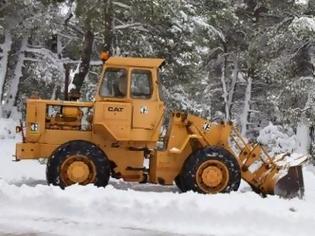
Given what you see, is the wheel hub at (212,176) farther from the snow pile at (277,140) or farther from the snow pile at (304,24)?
the snow pile at (277,140)

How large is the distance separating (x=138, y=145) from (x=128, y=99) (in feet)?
3.26

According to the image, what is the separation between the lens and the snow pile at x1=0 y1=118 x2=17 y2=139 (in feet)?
74.8

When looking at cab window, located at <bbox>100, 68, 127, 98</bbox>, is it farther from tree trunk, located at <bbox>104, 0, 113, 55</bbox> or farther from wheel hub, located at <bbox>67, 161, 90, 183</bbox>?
tree trunk, located at <bbox>104, 0, 113, 55</bbox>

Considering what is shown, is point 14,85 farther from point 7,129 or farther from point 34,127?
point 34,127

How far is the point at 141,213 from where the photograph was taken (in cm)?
948

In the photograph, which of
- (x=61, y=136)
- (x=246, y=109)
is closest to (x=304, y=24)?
(x=61, y=136)

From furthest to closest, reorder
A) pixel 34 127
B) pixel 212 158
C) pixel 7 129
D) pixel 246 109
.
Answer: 1. pixel 246 109
2. pixel 7 129
3. pixel 34 127
4. pixel 212 158

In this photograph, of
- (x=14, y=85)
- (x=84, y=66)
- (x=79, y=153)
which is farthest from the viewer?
(x=14, y=85)

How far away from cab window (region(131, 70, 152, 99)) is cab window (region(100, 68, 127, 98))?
0.18 m

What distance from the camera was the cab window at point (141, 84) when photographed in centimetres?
1204

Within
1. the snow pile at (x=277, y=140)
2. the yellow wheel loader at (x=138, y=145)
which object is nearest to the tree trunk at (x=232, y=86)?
the snow pile at (x=277, y=140)

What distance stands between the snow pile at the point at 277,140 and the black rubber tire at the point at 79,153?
1210 cm

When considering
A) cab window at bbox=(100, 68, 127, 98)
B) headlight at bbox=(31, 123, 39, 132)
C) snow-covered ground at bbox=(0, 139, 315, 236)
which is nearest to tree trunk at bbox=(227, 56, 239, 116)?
cab window at bbox=(100, 68, 127, 98)

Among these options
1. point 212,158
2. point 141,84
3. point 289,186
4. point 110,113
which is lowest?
point 289,186
